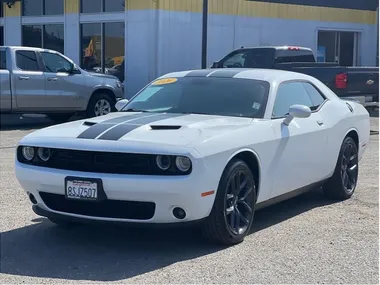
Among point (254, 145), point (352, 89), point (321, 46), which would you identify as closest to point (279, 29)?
point (321, 46)

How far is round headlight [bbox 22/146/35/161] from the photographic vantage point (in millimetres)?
6074

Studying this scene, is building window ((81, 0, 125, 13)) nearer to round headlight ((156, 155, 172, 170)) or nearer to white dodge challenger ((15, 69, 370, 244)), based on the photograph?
white dodge challenger ((15, 69, 370, 244))

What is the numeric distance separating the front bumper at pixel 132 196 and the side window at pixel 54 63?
9.92m

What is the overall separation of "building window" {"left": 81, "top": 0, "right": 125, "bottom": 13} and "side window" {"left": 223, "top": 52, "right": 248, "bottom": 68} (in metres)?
4.95

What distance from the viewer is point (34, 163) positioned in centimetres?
604

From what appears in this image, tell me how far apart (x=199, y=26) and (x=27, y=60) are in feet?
24.8

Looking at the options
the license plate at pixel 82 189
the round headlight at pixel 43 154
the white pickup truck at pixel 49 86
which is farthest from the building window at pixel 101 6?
the license plate at pixel 82 189

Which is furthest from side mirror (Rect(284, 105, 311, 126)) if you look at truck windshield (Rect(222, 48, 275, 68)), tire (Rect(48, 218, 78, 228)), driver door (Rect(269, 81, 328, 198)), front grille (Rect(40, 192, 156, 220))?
truck windshield (Rect(222, 48, 275, 68))

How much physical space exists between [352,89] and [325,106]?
24.8ft

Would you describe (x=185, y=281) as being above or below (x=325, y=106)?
below

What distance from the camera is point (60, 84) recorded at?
1571 cm

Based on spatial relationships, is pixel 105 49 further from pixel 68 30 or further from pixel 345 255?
pixel 345 255

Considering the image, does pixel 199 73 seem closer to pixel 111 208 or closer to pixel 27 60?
pixel 111 208

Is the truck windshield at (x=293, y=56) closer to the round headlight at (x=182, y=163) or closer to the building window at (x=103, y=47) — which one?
the building window at (x=103, y=47)
